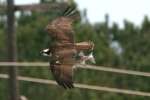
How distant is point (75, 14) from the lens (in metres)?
0.87

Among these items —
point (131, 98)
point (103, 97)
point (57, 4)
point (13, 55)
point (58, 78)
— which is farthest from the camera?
point (131, 98)

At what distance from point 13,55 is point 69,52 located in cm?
45

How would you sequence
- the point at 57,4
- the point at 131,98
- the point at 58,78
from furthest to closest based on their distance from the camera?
the point at 131,98 < the point at 57,4 < the point at 58,78

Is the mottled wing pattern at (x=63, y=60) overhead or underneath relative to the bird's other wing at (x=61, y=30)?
underneath

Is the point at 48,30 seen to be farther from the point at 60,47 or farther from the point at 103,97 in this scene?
the point at 103,97

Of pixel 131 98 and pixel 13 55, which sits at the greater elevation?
pixel 13 55

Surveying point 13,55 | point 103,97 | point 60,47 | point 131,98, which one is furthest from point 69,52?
point 131,98

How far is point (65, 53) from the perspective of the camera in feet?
2.69

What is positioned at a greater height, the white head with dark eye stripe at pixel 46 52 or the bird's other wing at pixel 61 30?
the bird's other wing at pixel 61 30

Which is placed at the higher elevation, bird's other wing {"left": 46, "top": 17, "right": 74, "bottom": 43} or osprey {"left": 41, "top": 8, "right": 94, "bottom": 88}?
bird's other wing {"left": 46, "top": 17, "right": 74, "bottom": 43}

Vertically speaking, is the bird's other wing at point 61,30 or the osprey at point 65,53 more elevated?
the bird's other wing at point 61,30

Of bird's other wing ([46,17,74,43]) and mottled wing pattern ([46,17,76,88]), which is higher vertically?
bird's other wing ([46,17,74,43])

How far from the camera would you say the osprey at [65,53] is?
82cm

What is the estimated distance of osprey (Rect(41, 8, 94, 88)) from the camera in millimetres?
819
